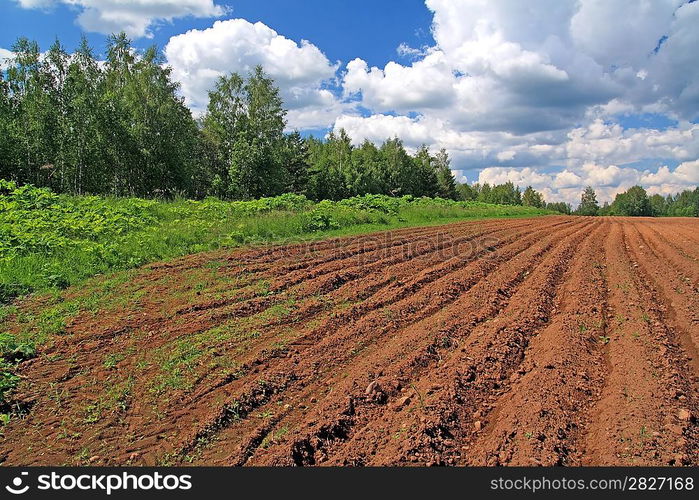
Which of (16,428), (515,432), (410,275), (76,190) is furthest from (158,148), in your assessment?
(515,432)

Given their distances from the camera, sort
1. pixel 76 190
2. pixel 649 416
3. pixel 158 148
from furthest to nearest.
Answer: pixel 158 148 → pixel 76 190 → pixel 649 416

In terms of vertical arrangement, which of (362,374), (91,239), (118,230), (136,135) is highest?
(136,135)

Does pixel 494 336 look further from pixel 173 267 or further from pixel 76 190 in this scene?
pixel 76 190

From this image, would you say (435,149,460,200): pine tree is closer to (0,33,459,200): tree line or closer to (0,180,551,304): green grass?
(0,33,459,200): tree line

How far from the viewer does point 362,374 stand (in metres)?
4.82

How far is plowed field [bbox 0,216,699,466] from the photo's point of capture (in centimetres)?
359

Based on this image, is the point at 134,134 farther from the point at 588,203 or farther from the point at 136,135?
the point at 588,203

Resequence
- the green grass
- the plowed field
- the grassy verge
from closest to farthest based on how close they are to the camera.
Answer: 1. the plowed field
2. the grassy verge
3. the green grass

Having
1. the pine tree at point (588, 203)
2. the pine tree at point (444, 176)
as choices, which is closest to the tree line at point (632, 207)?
the pine tree at point (588, 203)

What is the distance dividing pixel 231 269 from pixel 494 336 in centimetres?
581

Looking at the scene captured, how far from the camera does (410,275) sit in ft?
30.7

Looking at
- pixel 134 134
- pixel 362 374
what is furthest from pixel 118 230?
pixel 134 134

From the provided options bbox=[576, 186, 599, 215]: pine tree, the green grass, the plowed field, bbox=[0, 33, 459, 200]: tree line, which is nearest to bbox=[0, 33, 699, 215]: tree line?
bbox=[0, 33, 459, 200]: tree line

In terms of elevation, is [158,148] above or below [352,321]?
above
